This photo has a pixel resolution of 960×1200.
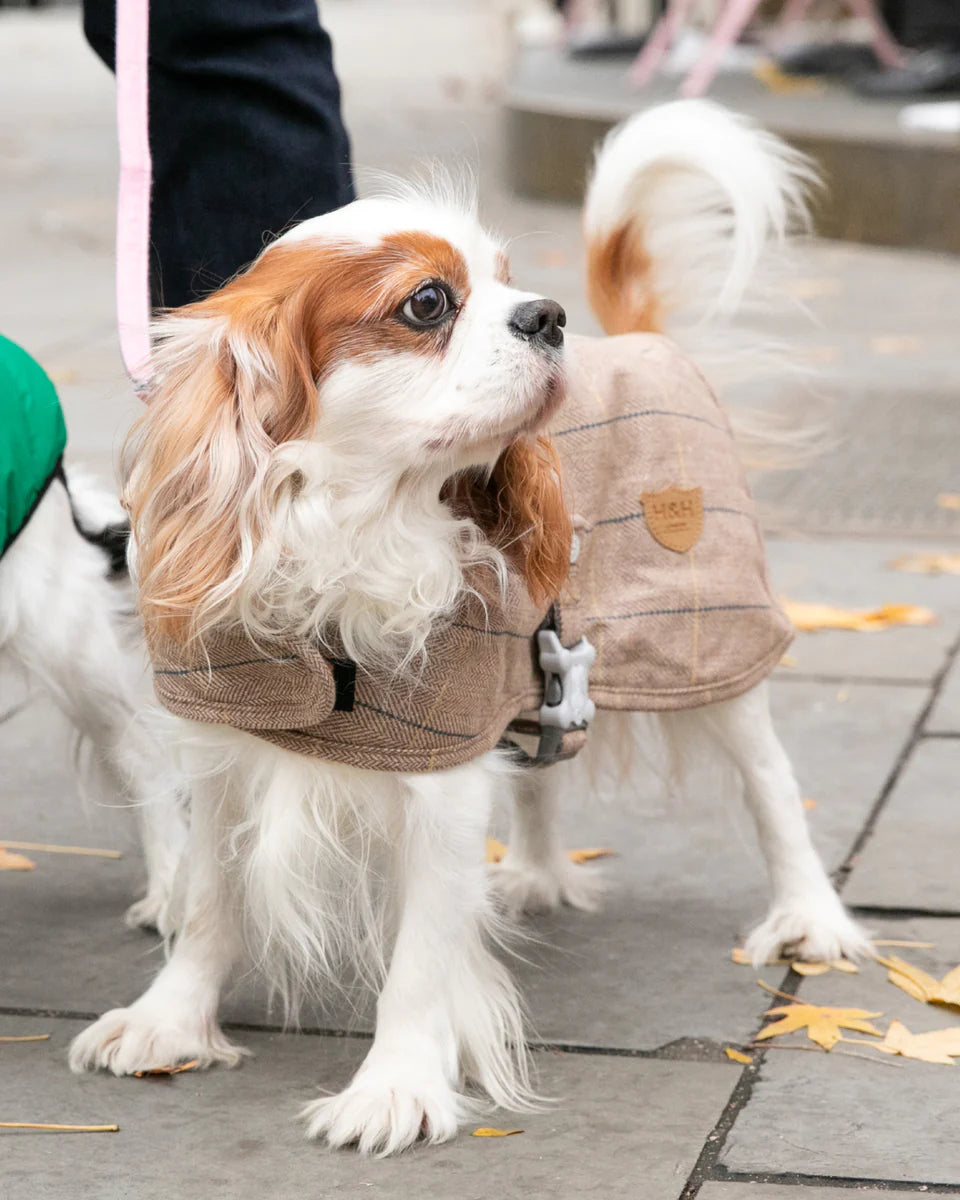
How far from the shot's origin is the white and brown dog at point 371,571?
2.49 m

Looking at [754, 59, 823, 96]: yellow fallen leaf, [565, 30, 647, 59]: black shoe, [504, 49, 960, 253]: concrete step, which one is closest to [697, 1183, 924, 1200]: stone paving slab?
[504, 49, 960, 253]: concrete step

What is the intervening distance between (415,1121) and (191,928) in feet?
1.79

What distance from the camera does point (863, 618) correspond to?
5.00 m

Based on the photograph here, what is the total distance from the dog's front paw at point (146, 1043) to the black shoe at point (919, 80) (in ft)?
31.7

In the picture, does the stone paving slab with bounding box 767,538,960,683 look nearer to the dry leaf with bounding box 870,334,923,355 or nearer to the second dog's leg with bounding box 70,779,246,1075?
the second dog's leg with bounding box 70,779,246,1075

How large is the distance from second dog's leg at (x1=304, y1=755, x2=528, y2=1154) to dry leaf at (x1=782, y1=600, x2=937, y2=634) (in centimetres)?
231

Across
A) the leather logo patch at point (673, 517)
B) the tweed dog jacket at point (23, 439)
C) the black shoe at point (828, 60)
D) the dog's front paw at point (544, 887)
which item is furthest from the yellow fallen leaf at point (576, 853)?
the black shoe at point (828, 60)

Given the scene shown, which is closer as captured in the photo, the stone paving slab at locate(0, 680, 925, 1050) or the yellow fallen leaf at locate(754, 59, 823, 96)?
the stone paving slab at locate(0, 680, 925, 1050)

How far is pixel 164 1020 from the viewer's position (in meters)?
2.95

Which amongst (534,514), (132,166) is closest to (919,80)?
(132,166)

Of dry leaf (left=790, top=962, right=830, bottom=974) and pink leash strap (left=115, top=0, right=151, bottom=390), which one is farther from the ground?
pink leash strap (left=115, top=0, right=151, bottom=390)

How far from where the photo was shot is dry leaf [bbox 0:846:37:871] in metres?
3.67

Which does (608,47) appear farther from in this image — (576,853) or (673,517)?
(673,517)

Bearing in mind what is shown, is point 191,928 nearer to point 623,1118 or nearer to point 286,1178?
point 286,1178
